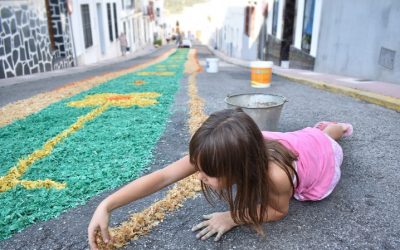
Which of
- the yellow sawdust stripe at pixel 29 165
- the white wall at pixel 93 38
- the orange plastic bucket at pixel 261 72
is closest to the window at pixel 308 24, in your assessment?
the orange plastic bucket at pixel 261 72

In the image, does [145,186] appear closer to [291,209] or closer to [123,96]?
[291,209]

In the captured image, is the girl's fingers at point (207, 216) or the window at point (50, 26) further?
the window at point (50, 26)

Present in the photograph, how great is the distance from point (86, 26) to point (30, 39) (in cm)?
711

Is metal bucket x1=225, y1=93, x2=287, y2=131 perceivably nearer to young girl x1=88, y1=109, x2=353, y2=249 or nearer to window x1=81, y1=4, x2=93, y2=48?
young girl x1=88, y1=109, x2=353, y2=249

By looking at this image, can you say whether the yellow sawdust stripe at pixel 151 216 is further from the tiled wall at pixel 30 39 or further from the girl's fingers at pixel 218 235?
the tiled wall at pixel 30 39

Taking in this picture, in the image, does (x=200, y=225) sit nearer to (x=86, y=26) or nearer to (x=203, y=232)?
(x=203, y=232)

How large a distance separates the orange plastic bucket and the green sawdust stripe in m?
1.63

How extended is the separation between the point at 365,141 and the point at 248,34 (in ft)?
65.9

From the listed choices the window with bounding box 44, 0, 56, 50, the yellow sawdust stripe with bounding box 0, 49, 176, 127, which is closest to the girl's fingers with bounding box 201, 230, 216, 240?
the yellow sawdust stripe with bounding box 0, 49, 176, 127

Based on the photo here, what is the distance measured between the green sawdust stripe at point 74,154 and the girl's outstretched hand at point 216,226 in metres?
0.80

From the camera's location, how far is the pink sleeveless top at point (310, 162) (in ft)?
6.40

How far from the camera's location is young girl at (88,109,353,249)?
143 centimetres

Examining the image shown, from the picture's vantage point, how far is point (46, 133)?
3498 mm

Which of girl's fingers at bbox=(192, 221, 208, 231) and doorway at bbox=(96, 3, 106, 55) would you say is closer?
girl's fingers at bbox=(192, 221, 208, 231)
